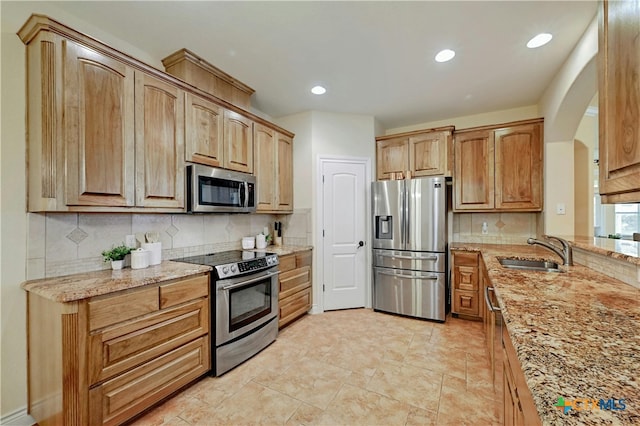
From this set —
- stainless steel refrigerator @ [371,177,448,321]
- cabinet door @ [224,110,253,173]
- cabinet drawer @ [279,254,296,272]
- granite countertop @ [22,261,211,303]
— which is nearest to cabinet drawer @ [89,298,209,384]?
granite countertop @ [22,261,211,303]

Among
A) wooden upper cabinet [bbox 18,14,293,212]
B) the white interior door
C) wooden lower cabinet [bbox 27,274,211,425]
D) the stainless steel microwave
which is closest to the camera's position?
wooden lower cabinet [bbox 27,274,211,425]

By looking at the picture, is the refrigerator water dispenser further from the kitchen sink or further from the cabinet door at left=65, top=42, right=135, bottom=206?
the cabinet door at left=65, top=42, right=135, bottom=206

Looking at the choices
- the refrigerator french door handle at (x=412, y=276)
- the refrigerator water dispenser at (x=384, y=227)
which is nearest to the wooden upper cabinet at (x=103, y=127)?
the refrigerator water dispenser at (x=384, y=227)

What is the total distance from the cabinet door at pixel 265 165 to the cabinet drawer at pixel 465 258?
238 centimetres

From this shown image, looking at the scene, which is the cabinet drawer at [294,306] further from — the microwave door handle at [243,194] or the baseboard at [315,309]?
the microwave door handle at [243,194]

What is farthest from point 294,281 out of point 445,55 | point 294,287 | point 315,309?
point 445,55

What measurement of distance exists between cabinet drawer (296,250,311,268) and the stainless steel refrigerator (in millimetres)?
907

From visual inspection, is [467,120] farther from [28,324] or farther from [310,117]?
[28,324]

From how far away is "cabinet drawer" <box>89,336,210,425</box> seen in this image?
4.95 feet

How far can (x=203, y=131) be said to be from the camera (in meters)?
2.43

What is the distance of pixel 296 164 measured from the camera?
3.71 m

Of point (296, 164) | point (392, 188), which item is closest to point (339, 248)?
point (392, 188)

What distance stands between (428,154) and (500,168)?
880 mm

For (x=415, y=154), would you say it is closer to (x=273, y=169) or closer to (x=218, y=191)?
(x=273, y=169)
